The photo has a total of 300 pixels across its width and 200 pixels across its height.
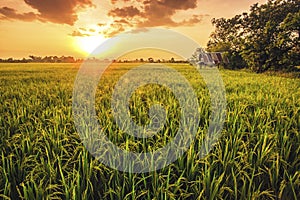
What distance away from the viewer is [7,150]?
2658mm

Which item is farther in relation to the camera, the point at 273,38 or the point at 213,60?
the point at 213,60

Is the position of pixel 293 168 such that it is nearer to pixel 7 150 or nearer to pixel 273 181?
pixel 273 181

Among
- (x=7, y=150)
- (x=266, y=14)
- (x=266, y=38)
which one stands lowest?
(x=7, y=150)

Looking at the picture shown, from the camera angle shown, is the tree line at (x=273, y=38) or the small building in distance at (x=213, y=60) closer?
the tree line at (x=273, y=38)

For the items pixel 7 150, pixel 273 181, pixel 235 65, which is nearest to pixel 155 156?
pixel 273 181

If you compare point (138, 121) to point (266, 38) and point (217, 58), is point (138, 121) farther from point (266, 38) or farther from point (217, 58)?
point (217, 58)

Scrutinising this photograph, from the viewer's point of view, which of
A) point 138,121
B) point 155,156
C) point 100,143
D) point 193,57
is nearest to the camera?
point 155,156

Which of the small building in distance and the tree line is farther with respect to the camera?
the small building in distance

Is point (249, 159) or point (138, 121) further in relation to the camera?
point (138, 121)

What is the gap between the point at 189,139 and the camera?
8.71 ft

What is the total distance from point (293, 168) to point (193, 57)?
40.3 m

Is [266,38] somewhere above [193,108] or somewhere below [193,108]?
above

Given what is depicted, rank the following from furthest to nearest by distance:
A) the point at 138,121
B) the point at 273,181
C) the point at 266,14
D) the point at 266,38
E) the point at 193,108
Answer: the point at 266,14
the point at 266,38
the point at 193,108
the point at 138,121
the point at 273,181

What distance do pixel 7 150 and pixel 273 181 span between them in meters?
2.68
